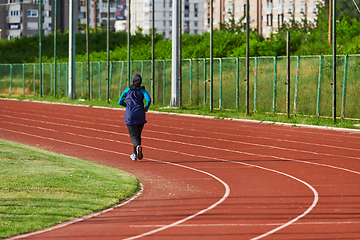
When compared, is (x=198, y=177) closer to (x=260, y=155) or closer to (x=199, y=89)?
(x=260, y=155)

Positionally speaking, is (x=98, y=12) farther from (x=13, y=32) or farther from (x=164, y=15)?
(x=13, y=32)

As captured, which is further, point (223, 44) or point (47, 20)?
point (47, 20)

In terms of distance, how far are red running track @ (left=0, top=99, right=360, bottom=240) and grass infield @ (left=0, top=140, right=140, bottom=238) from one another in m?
0.33

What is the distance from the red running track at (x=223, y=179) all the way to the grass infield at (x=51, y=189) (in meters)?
0.33

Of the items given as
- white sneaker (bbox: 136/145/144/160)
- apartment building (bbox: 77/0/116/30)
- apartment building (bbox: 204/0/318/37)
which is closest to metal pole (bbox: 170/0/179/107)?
white sneaker (bbox: 136/145/144/160)

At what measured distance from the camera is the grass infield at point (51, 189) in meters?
8.21

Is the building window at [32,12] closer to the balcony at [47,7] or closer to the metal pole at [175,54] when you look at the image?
the balcony at [47,7]

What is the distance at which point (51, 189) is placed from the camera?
1009 centimetres

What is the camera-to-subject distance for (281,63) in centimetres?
3089

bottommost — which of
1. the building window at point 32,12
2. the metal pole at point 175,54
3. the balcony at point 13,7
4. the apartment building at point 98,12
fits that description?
the metal pole at point 175,54

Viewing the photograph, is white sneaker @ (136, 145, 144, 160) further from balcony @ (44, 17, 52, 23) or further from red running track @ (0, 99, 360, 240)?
balcony @ (44, 17, 52, 23)

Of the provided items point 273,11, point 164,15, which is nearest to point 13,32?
point 273,11

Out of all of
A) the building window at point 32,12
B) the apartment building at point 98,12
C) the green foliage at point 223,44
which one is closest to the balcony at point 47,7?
the building window at point 32,12

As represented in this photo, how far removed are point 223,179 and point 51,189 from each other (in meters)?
3.49
